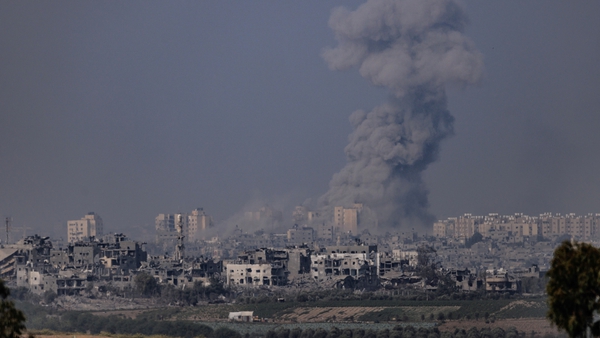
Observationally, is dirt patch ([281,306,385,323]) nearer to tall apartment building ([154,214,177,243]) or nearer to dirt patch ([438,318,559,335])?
dirt patch ([438,318,559,335])

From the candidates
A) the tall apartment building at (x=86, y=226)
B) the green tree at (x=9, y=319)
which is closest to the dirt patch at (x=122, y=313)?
the green tree at (x=9, y=319)

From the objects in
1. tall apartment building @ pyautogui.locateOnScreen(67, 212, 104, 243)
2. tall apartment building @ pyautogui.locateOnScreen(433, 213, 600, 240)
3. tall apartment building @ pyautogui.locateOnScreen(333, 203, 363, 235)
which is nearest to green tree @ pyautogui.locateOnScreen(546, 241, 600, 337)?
tall apartment building @ pyautogui.locateOnScreen(433, 213, 600, 240)

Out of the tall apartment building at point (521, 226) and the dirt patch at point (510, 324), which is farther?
the tall apartment building at point (521, 226)

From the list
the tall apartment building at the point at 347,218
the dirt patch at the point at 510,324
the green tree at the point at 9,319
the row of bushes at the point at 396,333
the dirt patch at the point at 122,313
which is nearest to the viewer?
the green tree at the point at 9,319

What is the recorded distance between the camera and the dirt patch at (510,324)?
4667 centimetres

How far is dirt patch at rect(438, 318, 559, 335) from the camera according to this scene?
153ft

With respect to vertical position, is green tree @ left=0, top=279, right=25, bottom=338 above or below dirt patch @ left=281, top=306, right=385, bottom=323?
above

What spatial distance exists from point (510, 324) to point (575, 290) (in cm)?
3184

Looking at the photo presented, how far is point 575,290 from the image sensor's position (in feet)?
69.6

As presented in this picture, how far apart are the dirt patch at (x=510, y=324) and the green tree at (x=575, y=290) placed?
75.6 feet

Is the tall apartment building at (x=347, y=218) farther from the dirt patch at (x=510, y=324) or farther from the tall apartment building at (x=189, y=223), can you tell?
the dirt patch at (x=510, y=324)

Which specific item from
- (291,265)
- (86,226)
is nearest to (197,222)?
(86,226)

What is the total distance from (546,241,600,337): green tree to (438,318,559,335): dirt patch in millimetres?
23038

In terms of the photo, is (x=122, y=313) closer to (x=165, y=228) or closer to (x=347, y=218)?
(x=347, y=218)
